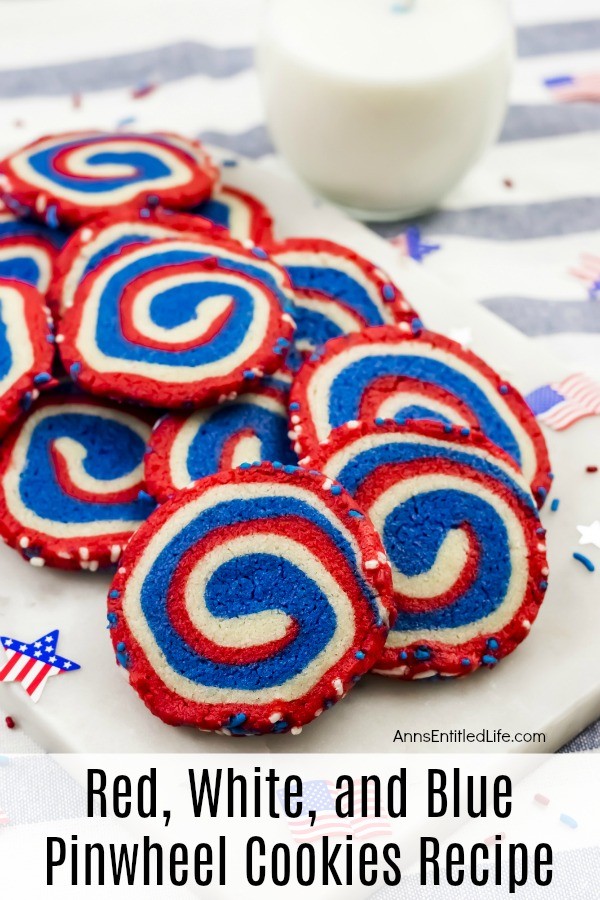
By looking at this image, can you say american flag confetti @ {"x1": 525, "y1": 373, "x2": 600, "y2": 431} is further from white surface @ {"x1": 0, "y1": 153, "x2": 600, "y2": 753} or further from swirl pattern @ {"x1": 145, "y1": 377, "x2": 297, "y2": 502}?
swirl pattern @ {"x1": 145, "y1": 377, "x2": 297, "y2": 502}

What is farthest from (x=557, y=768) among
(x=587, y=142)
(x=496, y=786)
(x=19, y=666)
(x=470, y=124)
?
(x=587, y=142)

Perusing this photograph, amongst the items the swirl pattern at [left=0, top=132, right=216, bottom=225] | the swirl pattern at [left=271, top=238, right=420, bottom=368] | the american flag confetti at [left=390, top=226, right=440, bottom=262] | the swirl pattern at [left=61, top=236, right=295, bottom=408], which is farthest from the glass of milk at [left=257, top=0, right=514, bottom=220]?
the swirl pattern at [left=61, top=236, right=295, bottom=408]

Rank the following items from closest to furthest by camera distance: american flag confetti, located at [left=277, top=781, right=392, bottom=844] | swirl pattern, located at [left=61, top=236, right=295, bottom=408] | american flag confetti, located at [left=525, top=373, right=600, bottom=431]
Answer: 1. american flag confetti, located at [left=277, top=781, right=392, bottom=844]
2. swirl pattern, located at [left=61, top=236, right=295, bottom=408]
3. american flag confetti, located at [left=525, top=373, right=600, bottom=431]

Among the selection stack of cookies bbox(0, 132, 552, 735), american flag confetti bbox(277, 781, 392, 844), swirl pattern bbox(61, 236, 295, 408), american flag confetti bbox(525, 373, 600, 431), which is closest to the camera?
american flag confetti bbox(277, 781, 392, 844)

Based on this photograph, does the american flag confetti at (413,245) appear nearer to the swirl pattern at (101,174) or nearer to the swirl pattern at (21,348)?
the swirl pattern at (101,174)

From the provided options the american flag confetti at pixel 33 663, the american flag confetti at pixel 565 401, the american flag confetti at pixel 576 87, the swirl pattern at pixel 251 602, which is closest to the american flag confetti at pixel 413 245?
the american flag confetti at pixel 565 401
